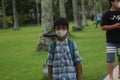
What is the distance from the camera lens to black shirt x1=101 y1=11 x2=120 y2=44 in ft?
29.4

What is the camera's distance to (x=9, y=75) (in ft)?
39.9

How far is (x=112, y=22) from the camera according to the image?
9008 mm

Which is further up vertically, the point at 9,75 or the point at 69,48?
the point at 69,48

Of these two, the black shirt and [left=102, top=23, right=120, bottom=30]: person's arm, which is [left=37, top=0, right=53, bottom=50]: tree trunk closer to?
the black shirt

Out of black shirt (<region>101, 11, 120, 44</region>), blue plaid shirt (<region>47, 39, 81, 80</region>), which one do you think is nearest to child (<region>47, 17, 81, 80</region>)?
blue plaid shirt (<region>47, 39, 81, 80</region>)

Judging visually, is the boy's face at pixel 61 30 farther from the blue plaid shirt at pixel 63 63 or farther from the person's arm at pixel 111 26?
the person's arm at pixel 111 26

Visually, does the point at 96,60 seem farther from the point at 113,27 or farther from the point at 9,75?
the point at 113,27

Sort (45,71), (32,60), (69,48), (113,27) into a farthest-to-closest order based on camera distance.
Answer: (32,60) → (45,71) → (113,27) → (69,48)

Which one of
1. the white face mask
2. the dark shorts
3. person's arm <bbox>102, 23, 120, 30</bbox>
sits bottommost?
the dark shorts

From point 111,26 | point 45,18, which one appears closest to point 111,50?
point 111,26

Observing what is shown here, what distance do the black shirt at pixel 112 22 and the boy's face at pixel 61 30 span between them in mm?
3205

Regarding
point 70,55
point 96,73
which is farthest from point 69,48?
point 96,73

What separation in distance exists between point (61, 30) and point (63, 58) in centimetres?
39

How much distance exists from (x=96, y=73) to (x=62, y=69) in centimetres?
592
